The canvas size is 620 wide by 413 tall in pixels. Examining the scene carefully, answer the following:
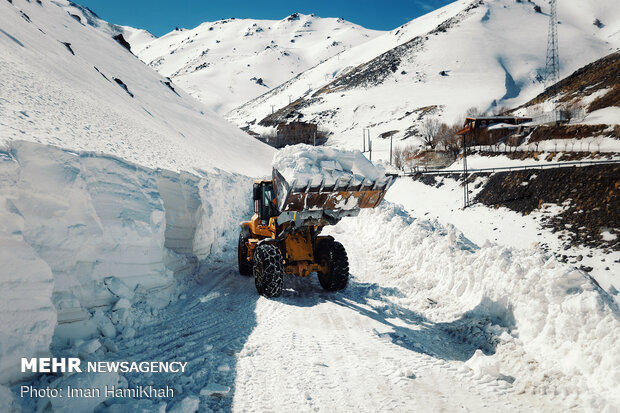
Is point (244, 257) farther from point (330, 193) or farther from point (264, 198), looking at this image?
point (330, 193)

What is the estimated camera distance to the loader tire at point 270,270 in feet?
22.4

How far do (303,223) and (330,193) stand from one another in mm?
757

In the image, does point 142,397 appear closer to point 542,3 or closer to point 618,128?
point 618,128

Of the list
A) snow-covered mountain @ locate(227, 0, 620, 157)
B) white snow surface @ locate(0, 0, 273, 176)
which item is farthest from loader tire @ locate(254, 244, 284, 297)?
snow-covered mountain @ locate(227, 0, 620, 157)

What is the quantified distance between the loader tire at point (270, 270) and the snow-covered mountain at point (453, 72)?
53.3 meters

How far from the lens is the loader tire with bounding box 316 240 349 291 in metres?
7.30

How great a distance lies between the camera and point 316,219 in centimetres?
657

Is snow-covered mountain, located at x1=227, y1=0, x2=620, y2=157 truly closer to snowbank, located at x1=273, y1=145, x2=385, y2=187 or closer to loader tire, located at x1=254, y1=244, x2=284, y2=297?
snowbank, located at x1=273, y1=145, x2=385, y2=187

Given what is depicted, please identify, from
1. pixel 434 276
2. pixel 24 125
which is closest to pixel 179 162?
pixel 24 125

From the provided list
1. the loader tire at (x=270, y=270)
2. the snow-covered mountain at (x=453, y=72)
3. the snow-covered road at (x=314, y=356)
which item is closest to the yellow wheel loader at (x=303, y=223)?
the loader tire at (x=270, y=270)

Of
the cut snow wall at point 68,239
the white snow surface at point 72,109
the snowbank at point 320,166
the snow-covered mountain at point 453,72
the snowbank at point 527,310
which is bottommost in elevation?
the snowbank at point 527,310

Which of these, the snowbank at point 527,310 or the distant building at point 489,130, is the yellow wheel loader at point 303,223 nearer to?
the snowbank at point 527,310

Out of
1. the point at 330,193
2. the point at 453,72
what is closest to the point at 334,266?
the point at 330,193

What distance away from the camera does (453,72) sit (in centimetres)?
9600
